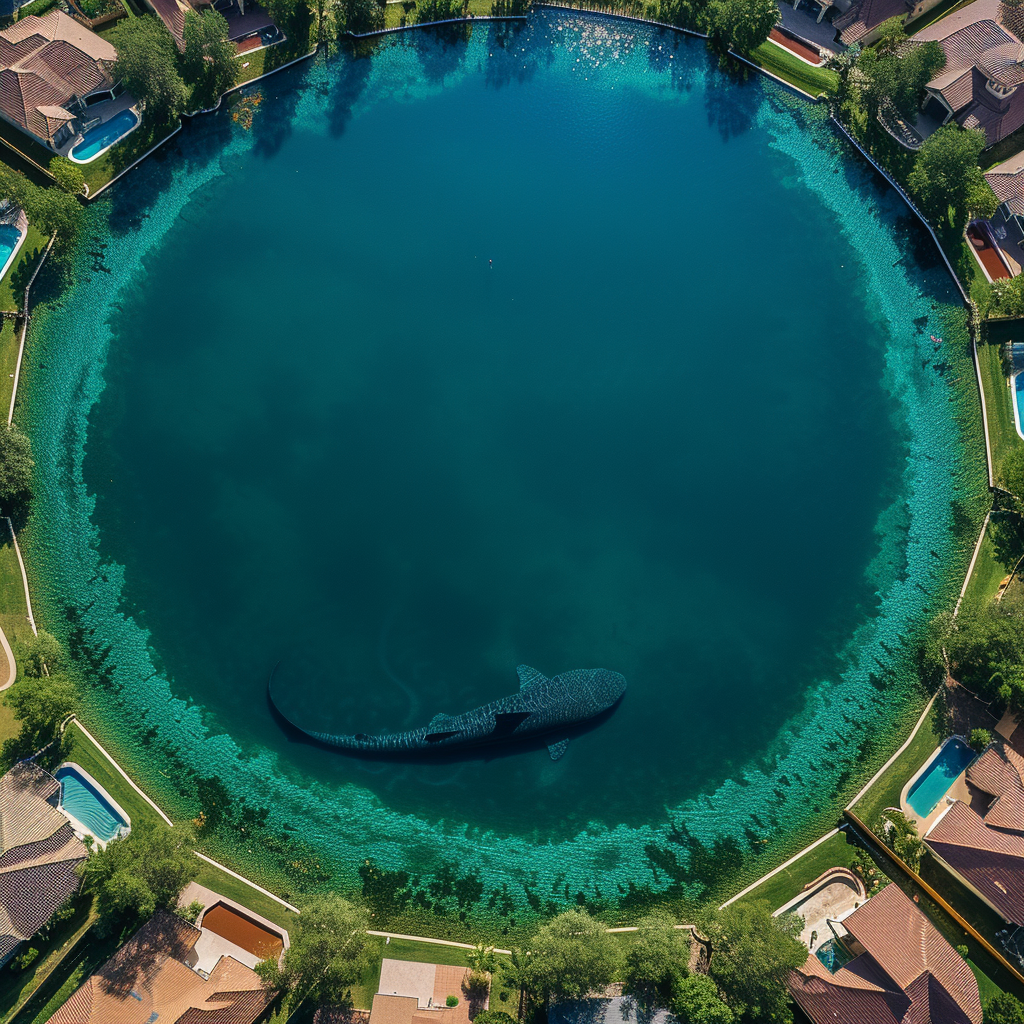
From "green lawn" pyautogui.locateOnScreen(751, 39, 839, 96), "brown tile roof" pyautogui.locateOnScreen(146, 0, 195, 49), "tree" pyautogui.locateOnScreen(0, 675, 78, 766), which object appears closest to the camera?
"tree" pyautogui.locateOnScreen(0, 675, 78, 766)

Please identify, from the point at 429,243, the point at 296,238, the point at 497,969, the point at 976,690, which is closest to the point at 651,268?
the point at 429,243

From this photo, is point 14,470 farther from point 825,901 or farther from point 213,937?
point 825,901

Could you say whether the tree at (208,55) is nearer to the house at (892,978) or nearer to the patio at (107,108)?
the patio at (107,108)

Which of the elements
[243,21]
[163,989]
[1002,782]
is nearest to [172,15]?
[243,21]

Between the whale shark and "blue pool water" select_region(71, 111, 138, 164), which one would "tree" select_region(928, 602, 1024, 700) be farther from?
"blue pool water" select_region(71, 111, 138, 164)

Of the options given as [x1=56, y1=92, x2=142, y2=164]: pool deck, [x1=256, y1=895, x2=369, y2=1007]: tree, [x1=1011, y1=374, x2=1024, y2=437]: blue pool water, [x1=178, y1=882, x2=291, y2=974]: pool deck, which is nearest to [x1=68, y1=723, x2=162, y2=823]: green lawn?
[x1=178, y1=882, x2=291, y2=974]: pool deck

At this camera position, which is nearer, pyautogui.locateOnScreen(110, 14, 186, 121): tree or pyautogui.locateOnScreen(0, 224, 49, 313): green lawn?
pyautogui.locateOnScreen(110, 14, 186, 121): tree

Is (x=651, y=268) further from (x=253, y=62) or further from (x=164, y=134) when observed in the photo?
(x=164, y=134)
